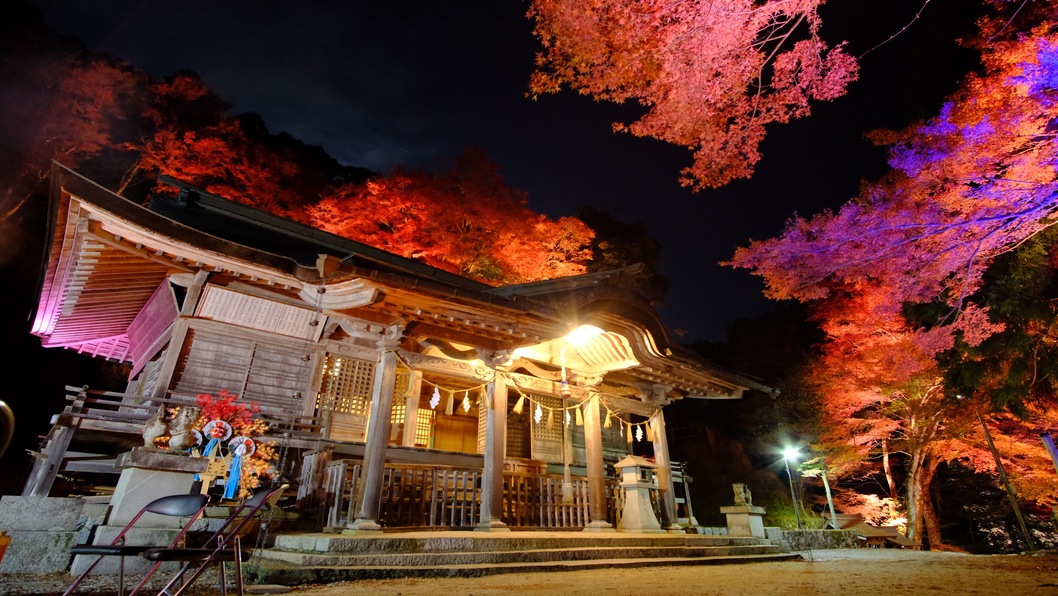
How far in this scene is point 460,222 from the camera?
2580 centimetres

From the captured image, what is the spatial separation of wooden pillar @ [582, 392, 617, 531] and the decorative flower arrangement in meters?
6.59

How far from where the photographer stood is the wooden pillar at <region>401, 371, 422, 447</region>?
41.6 ft

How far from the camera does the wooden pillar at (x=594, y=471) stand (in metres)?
10.3

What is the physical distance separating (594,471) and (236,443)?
722 centimetres

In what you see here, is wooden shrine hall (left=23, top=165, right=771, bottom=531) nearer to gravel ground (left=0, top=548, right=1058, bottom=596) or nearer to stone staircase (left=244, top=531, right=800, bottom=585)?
stone staircase (left=244, top=531, right=800, bottom=585)

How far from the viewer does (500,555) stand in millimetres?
6781

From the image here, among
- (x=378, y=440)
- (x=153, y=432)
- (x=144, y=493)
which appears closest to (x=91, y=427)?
(x=153, y=432)

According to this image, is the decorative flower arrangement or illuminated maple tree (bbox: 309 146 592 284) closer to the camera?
the decorative flower arrangement

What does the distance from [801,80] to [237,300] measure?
12946 millimetres

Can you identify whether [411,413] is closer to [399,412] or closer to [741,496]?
[399,412]

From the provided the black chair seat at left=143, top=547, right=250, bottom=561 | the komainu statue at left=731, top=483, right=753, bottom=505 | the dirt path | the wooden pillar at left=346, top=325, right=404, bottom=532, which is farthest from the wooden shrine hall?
the black chair seat at left=143, top=547, right=250, bottom=561

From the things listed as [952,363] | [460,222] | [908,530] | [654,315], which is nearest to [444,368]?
[654,315]

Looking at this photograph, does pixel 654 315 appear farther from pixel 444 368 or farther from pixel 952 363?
pixel 952 363

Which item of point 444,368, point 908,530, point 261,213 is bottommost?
point 908,530
